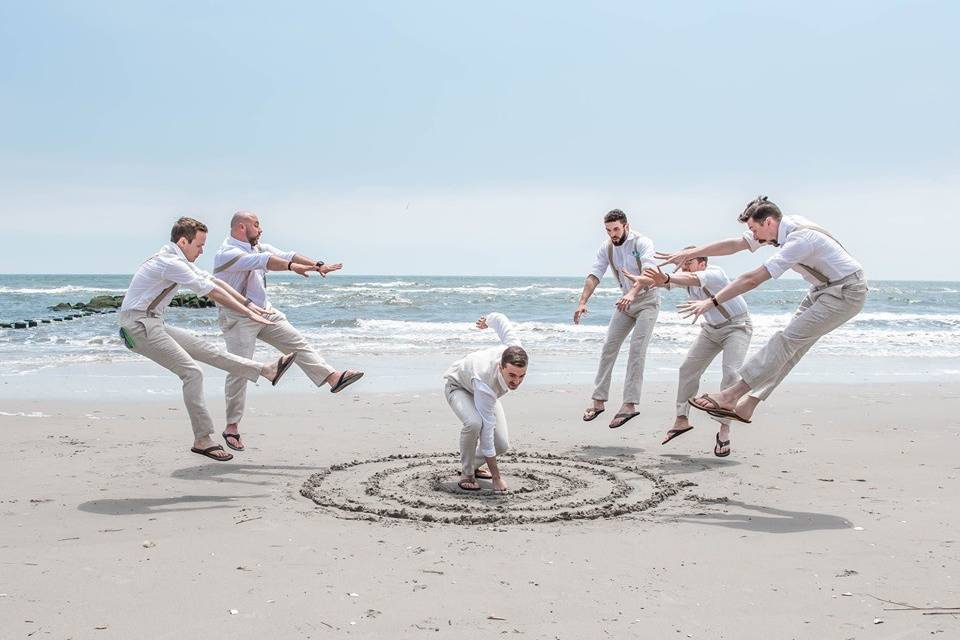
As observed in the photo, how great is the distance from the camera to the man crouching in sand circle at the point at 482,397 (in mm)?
6441

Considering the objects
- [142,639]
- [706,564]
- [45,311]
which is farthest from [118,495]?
[45,311]

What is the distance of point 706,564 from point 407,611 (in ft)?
5.49

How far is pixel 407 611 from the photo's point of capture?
413 centimetres

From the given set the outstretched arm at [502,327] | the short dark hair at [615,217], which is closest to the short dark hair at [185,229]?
the outstretched arm at [502,327]

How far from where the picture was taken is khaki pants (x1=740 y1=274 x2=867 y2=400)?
264 inches

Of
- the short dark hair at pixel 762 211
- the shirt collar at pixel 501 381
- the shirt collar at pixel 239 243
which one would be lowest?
the shirt collar at pixel 501 381

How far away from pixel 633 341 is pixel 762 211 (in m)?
2.49

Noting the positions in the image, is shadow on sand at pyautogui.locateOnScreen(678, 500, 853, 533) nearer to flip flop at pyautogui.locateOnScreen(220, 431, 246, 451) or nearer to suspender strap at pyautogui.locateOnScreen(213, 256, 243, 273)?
flip flop at pyautogui.locateOnScreen(220, 431, 246, 451)

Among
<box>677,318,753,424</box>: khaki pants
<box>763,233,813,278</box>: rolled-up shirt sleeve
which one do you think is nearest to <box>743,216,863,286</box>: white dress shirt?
<box>763,233,813,278</box>: rolled-up shirt sleeve

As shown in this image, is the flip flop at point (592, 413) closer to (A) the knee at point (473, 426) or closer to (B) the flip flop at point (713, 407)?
(B) the flip flop at point (713, 407)

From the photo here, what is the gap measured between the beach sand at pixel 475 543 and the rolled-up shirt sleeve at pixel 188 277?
1.47 meters

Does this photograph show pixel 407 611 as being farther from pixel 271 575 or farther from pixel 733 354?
pixel 733 354

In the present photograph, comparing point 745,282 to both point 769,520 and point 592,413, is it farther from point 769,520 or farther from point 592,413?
point 592,413

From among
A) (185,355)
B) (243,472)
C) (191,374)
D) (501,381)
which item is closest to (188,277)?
(185,355)
